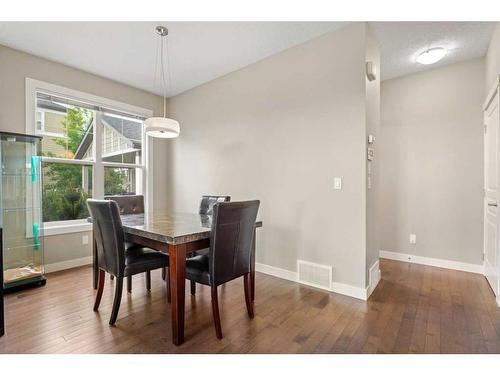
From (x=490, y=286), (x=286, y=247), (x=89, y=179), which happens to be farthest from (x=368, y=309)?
(x=89, y=179)

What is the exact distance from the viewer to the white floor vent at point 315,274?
2.63m

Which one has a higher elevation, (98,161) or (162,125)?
(162,125)

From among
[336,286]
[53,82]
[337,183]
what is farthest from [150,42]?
[336,286]

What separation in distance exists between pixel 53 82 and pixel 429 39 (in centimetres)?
437

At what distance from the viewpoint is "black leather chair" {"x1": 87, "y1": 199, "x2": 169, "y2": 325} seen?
1.92m

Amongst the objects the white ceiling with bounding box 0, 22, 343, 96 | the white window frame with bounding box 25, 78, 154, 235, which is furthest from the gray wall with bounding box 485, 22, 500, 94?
the white window frame with bounding box 25, 78, 154, 235

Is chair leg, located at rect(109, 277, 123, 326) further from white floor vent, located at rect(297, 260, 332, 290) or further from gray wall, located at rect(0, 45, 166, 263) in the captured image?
gray wall, located at rect(0, 45, 166, 263)

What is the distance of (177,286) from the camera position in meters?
1.68

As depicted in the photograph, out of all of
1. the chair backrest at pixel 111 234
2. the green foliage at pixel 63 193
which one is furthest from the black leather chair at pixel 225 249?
the green foliage at pixel 63 193

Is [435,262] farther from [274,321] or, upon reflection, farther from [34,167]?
[34,167]

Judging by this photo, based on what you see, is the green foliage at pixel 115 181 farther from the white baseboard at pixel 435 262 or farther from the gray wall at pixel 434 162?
the white baseboard at pixel 435 262

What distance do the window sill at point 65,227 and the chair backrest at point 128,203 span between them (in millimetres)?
723
